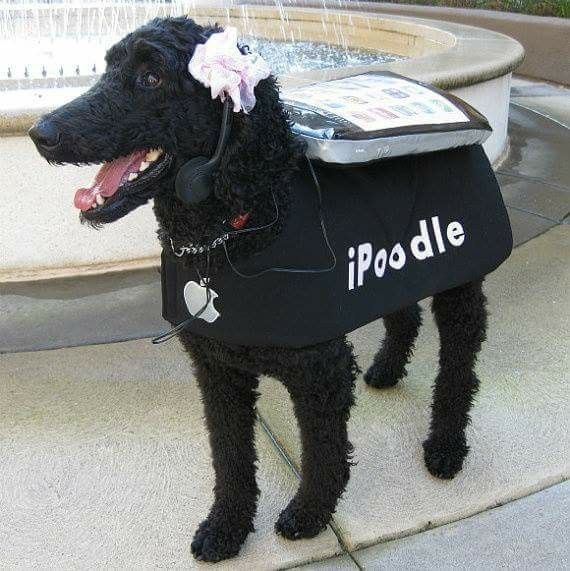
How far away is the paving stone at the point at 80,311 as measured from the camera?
11.3 feet

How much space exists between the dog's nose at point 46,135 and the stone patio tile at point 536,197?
374 cm

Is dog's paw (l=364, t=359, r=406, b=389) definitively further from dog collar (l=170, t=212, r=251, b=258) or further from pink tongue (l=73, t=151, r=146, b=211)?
pink tongue (l=73, t=151, r=146, b=211)

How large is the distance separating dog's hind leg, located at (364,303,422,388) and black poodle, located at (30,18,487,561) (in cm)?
38

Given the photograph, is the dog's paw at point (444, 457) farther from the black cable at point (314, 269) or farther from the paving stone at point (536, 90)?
the paving stone at point (536, 90)

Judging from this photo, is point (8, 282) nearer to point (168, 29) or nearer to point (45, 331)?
point (45, 331)

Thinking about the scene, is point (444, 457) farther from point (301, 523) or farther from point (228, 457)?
point (228, 457)

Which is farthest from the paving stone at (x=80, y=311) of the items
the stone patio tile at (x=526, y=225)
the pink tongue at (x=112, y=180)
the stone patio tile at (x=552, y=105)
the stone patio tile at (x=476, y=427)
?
the stone patio tile at (x=552, y=105)

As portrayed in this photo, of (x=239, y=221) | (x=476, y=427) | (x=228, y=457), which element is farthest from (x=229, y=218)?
(x=476, y=427)

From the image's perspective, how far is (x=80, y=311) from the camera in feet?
12.1

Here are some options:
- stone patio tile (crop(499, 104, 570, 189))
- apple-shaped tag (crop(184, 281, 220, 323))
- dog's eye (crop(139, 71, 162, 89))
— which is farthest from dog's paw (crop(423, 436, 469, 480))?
stone patio tile (crop(499, 104, 570, 189))

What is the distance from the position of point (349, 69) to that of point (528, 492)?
3151 mm

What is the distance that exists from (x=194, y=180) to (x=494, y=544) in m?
1.48

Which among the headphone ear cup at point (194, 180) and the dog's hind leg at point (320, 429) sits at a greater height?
the headphone ear cup at point (194, 180)

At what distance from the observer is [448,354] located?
2664 millimetres
